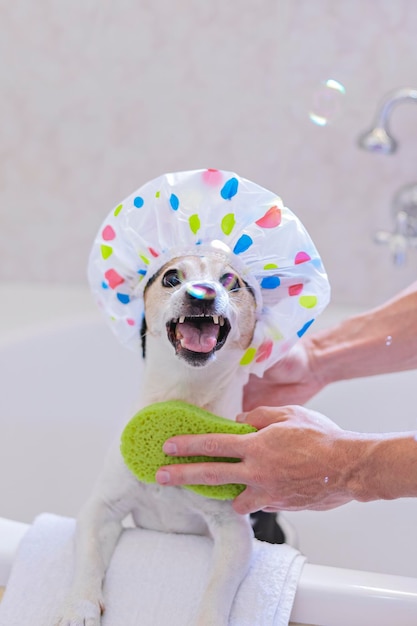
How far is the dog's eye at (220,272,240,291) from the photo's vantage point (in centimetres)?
95

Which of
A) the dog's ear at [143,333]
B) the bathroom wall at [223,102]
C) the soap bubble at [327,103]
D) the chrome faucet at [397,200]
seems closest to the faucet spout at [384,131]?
the chrome faucet at [397,200]

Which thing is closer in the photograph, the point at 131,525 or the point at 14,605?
the point at 14,605

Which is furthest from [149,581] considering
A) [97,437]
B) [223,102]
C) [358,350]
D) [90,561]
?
[223,102]

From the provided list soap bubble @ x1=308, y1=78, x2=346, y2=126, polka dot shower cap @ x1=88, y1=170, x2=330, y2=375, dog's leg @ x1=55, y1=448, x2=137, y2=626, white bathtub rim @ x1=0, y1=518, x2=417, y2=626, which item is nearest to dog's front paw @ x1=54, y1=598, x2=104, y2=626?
dog's leg @ x1=55, y1=448, x2=137, y2=626

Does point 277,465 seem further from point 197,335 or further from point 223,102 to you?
point 223,102

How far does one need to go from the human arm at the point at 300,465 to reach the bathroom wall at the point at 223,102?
2.79 feet

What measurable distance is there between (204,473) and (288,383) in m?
0.33

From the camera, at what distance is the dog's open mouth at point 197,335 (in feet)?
2.89

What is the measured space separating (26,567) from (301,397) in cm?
47

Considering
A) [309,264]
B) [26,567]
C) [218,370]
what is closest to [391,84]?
[309,264]

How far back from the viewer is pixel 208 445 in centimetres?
92

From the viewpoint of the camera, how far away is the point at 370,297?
1.81 m

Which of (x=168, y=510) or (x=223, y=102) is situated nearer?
(x=168, y=510)

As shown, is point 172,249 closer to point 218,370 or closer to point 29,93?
point 218,370
